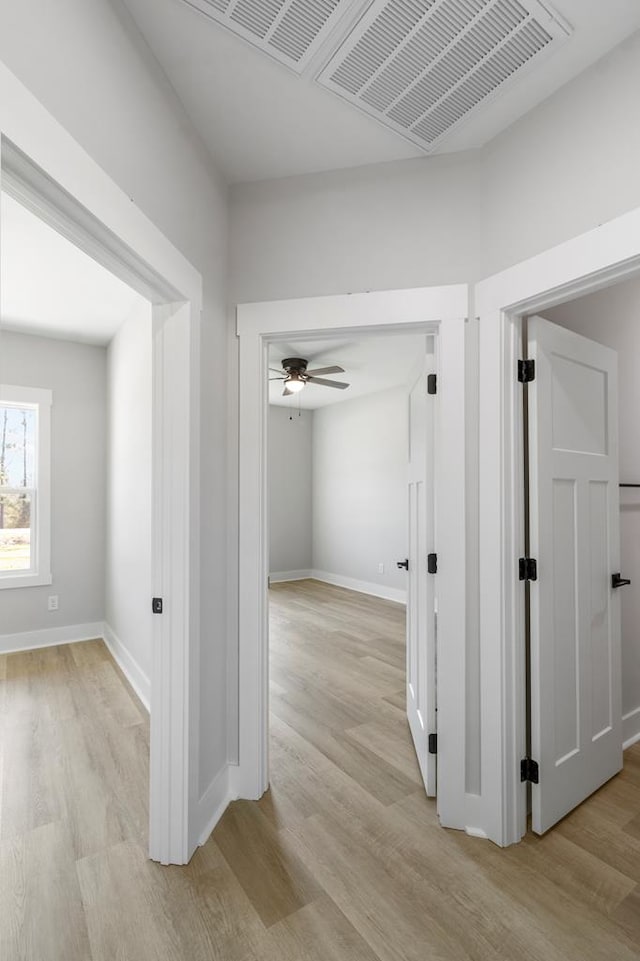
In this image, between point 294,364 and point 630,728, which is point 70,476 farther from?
A: point 630,728

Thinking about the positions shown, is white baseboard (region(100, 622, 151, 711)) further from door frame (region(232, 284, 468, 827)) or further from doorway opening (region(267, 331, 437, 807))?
door frame (region(232, 284, 468, 827))

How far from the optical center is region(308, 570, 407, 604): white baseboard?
5.90 m

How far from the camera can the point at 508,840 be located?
1.76 metres

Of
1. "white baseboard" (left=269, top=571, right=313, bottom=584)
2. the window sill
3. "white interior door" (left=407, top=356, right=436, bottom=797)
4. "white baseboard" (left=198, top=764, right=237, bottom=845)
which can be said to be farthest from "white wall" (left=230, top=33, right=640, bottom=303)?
"white baseboard" (left=269, top=571, right=313, bottom=584)

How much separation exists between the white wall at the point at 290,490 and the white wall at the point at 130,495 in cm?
311

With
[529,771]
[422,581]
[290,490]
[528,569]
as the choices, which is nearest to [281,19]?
[528,569]

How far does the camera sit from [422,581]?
2.21 m

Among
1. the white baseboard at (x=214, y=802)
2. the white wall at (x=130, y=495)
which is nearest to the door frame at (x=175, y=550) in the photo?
the white baseboard at (x=214, y=802)

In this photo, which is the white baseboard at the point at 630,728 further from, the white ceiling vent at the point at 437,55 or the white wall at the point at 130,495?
the white ceiling vent at the point at 437,55

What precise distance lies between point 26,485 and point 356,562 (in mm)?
4167

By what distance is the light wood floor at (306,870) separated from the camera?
1.38 metres

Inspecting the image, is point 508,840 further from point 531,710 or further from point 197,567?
point 197,567

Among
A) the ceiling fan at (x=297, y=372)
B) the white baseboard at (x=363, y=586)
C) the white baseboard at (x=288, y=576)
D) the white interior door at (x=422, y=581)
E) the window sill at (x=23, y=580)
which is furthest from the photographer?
the white baseboard at (x=288, y=576)

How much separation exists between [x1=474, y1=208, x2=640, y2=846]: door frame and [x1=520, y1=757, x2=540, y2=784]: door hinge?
30 mm
